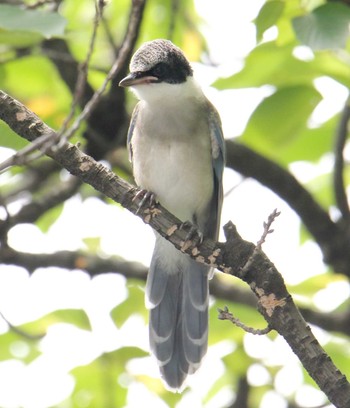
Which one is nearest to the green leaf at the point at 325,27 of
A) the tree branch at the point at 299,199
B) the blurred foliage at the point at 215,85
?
the blurred foliage at the point at 215,85

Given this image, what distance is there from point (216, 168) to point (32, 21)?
177 centimetres

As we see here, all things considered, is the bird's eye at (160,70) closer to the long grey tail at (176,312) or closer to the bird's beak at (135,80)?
the bird's beak at (135,80)

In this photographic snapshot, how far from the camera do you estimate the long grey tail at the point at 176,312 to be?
5406 millimetres

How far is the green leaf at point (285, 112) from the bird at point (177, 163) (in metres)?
0.26

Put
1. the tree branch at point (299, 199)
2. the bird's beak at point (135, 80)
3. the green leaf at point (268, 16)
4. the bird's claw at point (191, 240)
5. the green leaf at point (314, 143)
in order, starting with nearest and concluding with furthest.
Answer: the bird's claw at point (191, 240) → the green leaf at point (268, 16) → the bird's beak at point (135, 80) → the tree branch at point (299, 199) → the green leaf at point (314, 143)

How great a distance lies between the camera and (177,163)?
17.8ft

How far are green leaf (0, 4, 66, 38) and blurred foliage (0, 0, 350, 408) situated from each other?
337 millimetres

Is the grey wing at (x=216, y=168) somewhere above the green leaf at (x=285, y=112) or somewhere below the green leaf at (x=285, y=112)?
below

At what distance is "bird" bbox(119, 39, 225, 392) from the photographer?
212 inches

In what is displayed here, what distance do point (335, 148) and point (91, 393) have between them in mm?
2158

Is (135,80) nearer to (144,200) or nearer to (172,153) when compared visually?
(172,153)

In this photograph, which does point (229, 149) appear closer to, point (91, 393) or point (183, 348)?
point (183, 348)

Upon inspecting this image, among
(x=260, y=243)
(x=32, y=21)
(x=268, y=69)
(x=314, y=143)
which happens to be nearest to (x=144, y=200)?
(x=260, y=243)

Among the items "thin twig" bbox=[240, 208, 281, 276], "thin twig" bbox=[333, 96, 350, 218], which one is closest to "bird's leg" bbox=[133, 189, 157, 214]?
"thin twig" bbox=[240, 208, 281, 276]
